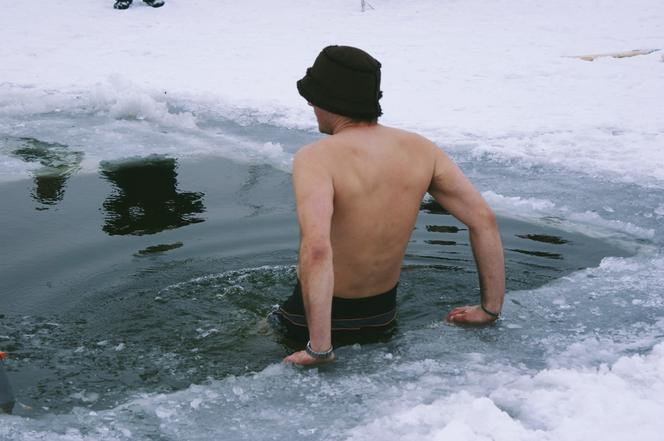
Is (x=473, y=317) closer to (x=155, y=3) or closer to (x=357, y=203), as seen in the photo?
(x=357, y=203)

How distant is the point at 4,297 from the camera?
15.4ft

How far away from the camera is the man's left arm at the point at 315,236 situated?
3.27 meters

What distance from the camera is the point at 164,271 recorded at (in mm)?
5102

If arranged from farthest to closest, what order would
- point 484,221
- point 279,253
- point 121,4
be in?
point 121,4
point 279,253
point 484,221

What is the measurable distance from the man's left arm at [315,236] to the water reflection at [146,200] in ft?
8.66

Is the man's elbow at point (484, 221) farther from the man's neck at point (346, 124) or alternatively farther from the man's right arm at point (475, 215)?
the man's neck at point (346, 124)

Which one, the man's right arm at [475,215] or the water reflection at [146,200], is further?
the water reflection at [146,200]

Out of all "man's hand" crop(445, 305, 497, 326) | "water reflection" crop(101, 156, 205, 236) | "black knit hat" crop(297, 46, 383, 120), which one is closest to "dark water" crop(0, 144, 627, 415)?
"water reflection" crop(101, 156, 205, 236)

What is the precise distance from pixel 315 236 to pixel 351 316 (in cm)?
76

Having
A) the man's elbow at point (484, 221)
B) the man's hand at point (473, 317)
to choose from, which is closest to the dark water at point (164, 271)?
the man's hand at point (473, 317)

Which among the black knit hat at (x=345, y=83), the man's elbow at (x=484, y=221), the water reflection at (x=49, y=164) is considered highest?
the black knit hat at (x=345, y=83)

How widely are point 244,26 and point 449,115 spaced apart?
287 inches

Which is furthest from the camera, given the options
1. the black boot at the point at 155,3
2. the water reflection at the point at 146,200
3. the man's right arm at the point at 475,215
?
the black boot at the point at 155,3

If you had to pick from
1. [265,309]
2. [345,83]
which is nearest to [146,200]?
[265,309]
